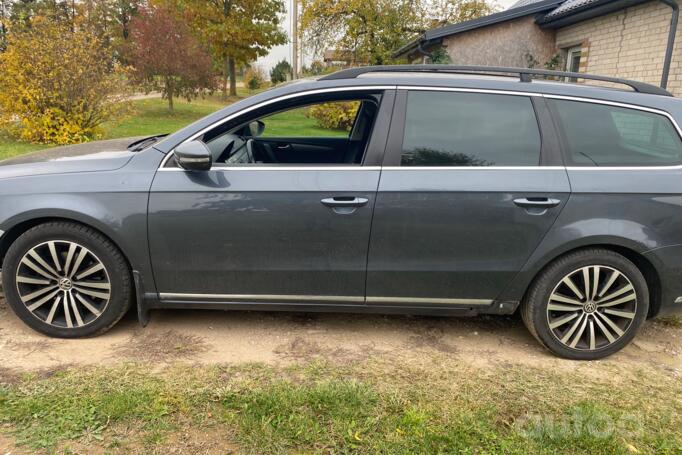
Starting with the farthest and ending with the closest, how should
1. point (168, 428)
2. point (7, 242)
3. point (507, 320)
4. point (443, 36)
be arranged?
point (443, 36)
point (507, 320)
point (7, 242)
point (168, 428)

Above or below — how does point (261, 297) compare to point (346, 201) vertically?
below

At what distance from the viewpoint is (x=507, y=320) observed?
3705mm

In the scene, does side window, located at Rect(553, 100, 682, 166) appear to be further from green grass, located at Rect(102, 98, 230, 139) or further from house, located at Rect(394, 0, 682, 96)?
green grass, located at Rect(102, 98, 230, 139)

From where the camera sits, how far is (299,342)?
3225 mm

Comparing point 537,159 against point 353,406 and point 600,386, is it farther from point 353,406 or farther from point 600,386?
point 353,406

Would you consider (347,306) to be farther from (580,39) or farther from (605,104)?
(580,39)

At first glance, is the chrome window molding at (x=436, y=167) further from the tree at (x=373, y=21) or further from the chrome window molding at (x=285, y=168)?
the tree at (x=373, y=21)

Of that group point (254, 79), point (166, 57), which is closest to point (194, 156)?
point (166, 57)

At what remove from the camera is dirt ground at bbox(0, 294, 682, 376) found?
299 centimetres

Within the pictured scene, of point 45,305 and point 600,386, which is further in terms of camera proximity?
point 45,305

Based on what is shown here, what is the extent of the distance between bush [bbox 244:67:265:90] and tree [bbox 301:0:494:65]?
1708 centimetres

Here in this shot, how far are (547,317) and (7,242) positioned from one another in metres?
3.46

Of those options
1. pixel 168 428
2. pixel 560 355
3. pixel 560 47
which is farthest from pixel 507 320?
pixel 560 47

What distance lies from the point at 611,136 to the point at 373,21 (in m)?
19.2
